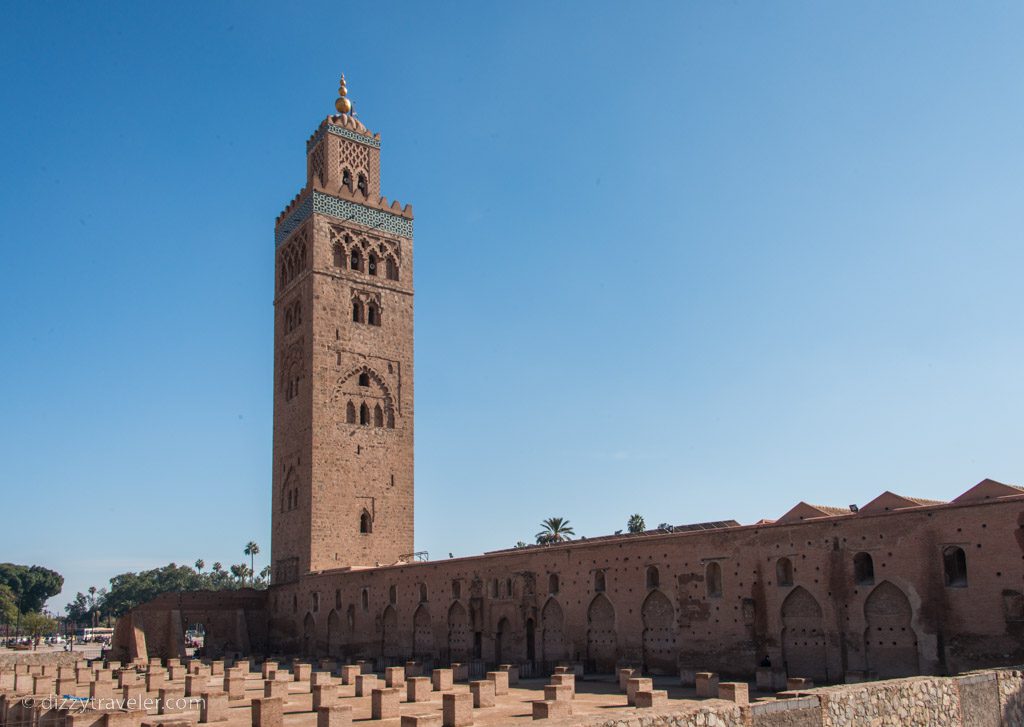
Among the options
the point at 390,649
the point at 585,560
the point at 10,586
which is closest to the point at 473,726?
the point at 585,560

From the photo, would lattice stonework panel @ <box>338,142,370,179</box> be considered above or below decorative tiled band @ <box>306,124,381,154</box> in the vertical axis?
below

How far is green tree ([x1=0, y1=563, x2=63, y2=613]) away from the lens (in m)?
79.9

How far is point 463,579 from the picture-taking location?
25.5 m

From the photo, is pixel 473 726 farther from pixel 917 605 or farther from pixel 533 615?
pixel 533 615

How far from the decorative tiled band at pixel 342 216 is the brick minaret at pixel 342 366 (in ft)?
0.16

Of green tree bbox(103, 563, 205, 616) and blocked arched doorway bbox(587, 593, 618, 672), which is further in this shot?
green tree bbox(103, 563, 205, 616)

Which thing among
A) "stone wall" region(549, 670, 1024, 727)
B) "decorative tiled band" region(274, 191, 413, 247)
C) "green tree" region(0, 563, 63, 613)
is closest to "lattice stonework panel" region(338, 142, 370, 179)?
"decorative tiled band" region(274, 191, 413, 247)

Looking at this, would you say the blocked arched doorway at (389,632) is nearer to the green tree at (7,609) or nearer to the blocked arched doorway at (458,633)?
the blocked arched doorway at (458,633)

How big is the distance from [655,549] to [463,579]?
23.7ft

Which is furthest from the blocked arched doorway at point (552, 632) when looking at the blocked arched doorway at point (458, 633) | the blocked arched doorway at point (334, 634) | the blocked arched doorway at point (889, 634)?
the blocked arched doorway at point (334, 634)

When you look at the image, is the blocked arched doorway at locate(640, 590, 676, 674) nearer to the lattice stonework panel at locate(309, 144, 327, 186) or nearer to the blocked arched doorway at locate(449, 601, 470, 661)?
the blocked arched doorway at locate(449, 601, 470, 661)

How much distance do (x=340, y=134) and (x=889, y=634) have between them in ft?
95.1

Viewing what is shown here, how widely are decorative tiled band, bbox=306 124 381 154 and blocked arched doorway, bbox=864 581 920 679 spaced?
93.2 feet

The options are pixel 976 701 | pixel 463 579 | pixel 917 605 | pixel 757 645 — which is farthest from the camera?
pixel 463 579
